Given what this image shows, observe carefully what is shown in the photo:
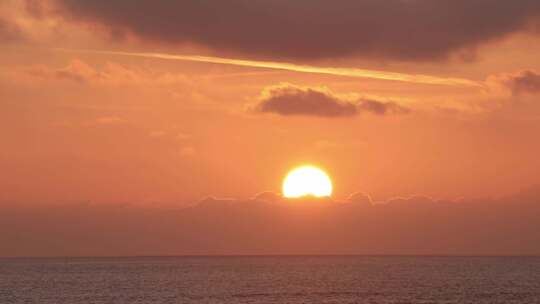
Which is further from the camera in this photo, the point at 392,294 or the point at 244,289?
the point at 244,289

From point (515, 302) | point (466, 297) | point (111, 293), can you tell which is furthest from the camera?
point (111, 293)

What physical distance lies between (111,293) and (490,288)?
81343 millimetres

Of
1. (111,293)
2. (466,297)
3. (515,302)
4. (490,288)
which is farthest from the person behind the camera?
(490,288)

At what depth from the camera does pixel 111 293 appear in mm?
167875

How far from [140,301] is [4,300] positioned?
2549 cm

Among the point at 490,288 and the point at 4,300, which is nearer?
the point at 4,300

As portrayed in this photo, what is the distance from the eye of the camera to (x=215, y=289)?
576 ft

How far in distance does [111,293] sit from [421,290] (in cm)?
6383

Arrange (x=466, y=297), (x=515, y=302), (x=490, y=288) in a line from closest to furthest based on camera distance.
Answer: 1. (x=515, y=302)
2. (x=466, y=297)
3. (x=490, y=288)

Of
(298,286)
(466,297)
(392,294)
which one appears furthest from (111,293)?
(466,297)

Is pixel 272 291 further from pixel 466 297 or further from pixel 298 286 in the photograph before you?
pixel 466 297

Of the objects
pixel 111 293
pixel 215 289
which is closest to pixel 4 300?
pixel 111 293

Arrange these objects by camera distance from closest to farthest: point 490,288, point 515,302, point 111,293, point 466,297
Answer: point 515,302 < point 466,297 < point 111,293 < point 490,288

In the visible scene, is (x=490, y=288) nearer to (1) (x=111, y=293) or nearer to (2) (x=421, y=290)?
(2) (x=421, y=290)
